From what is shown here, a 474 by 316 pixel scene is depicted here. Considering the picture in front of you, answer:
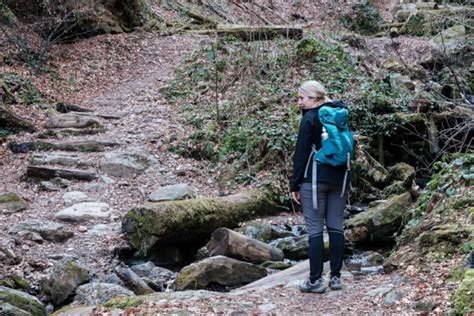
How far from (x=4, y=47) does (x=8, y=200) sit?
7.86 metres

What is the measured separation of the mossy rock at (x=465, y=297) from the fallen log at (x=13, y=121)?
10.1 m

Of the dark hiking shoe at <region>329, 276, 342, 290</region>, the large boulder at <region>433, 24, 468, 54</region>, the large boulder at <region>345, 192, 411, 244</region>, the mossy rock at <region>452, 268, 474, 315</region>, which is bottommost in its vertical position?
the large boulder at <region>345, 192, 411, 244</region>

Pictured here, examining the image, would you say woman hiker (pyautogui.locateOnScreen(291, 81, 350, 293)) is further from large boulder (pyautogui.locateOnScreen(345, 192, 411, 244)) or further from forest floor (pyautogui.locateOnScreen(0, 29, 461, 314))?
large boulder (pyautogui.locateOnScreen(345, 192, 411, 244))

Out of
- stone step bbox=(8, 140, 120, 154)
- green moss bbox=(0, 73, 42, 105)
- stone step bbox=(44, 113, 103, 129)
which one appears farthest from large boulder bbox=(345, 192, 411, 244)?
green moss bbox=(0, 73, 42, 105)

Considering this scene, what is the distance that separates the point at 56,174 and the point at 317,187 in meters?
6.33

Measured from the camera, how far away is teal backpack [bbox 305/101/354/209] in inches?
195

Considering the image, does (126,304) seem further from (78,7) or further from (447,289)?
(78,7)

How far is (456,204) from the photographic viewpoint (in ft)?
20.2

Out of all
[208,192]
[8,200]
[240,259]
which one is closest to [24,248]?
[8,200]

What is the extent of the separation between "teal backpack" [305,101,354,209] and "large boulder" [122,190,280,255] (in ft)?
10.3

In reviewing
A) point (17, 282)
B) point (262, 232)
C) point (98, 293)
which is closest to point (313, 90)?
point (98, 293)

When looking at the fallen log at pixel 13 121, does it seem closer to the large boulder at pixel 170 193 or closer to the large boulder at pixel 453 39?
the large boulder at pixel 170 193

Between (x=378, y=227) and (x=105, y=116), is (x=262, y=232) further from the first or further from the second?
(x=105, y=116)

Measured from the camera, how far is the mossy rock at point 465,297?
394 centimetres
